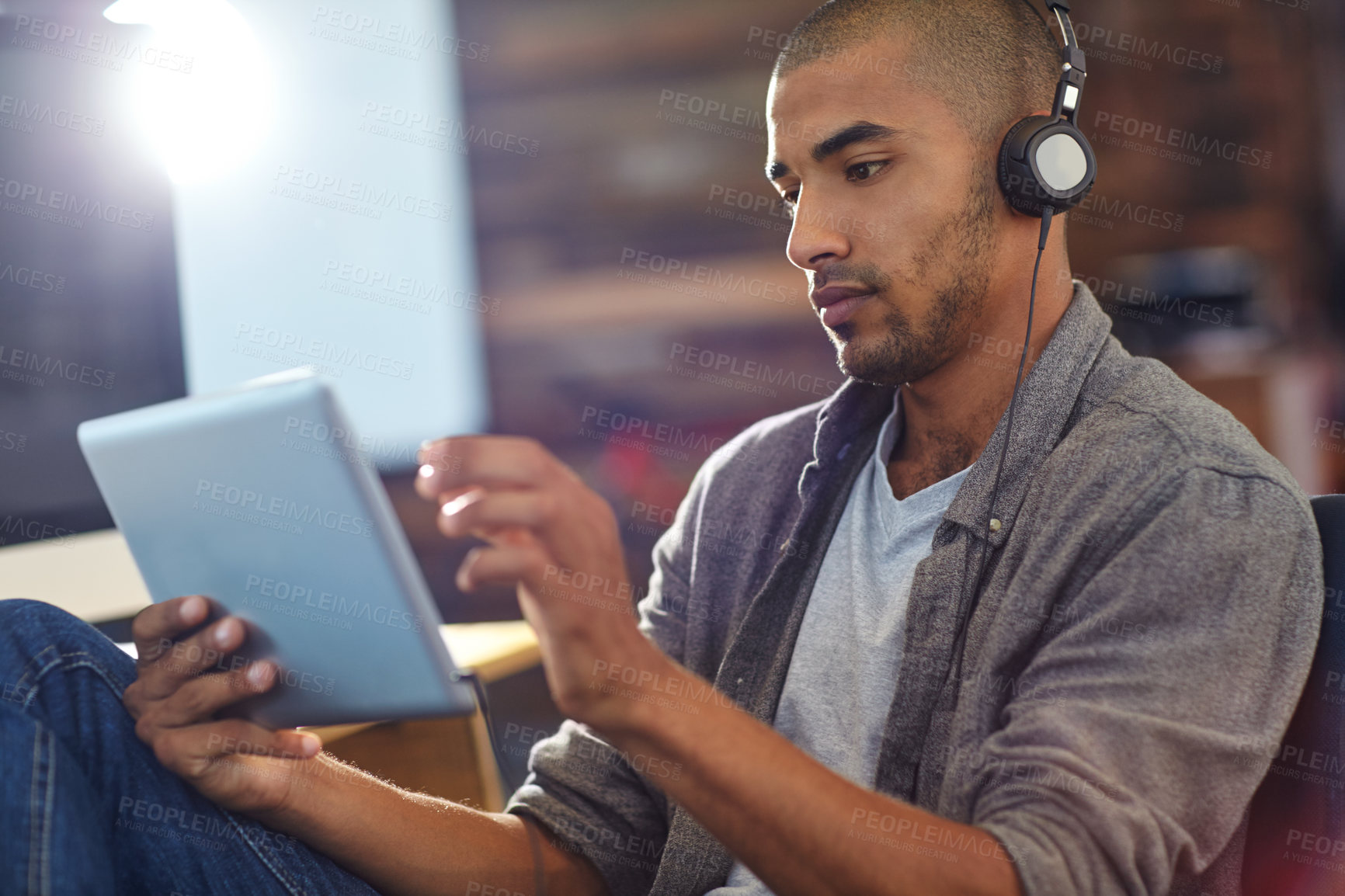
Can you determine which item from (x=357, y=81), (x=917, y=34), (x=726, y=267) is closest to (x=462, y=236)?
(x=357, y=81)

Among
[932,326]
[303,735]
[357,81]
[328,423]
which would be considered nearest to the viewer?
[328,423]

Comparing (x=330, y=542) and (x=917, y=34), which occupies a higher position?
(x=917, y=34)

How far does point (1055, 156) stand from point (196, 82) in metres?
1.22

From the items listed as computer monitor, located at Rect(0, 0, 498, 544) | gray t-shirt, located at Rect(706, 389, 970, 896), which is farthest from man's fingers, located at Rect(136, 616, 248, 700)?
gray t-shirt, located at Rect(706, 389, 970, 896)

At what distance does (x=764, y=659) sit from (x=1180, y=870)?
41 cm

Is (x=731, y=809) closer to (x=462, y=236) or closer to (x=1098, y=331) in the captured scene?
(x=1098, y=331)

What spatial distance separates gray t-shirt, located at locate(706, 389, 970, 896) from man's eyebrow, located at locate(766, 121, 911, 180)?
33 centimetres

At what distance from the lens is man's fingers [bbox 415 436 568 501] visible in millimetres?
536

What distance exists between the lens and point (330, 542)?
685 mm

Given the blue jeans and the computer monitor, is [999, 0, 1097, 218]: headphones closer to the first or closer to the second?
the computer monitor

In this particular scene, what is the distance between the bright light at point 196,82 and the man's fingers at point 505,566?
1.03 meters

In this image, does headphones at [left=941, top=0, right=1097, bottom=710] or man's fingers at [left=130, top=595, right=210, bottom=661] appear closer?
man's fingers at [left=130, top=595, right=210, bottom=661]

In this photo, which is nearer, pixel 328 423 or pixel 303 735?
pixel 328 423

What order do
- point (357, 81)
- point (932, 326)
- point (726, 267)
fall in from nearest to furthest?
point (932, 326), point (357, 81), point (726, 267)
